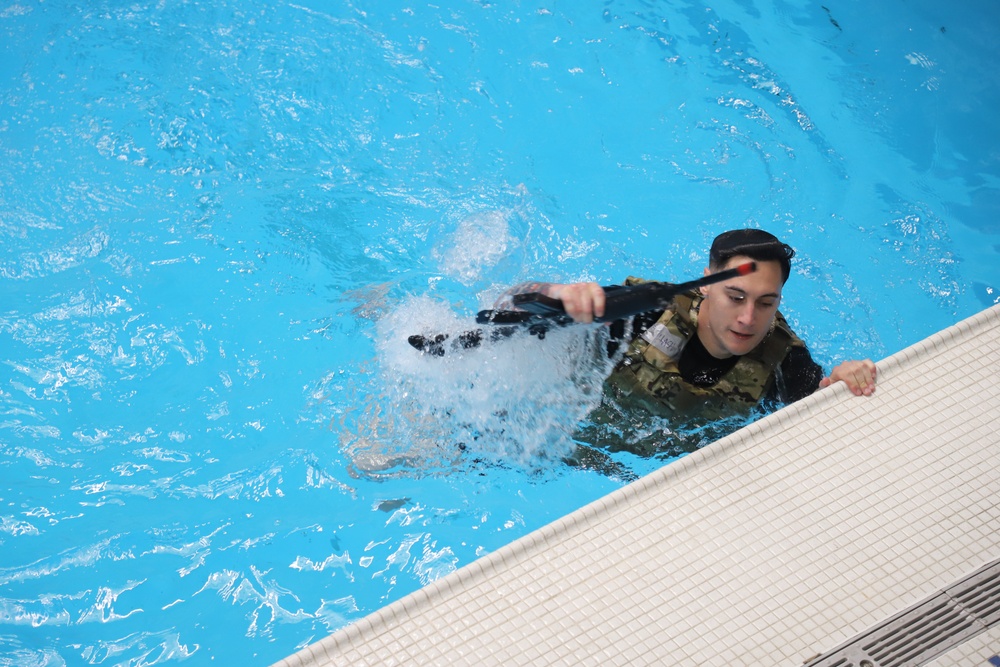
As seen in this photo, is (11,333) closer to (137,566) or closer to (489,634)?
(137,566)

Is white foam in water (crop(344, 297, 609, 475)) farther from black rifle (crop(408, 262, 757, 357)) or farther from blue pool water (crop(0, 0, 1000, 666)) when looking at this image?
black rifle (crop(408, 262, 757, 357))

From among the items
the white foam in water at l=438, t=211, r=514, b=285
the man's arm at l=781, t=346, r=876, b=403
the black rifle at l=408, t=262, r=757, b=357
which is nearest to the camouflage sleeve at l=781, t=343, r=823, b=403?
the man's arm at l=781, t=346, r=876, b=403

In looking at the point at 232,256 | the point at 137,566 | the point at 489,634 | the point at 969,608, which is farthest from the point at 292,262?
the point at 969,608

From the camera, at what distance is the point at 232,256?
13.8ft

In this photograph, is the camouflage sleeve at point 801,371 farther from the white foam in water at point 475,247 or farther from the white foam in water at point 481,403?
the white foam in water at point 475,247

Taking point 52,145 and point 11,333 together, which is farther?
point 52,145

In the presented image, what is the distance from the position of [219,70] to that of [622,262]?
105 inches

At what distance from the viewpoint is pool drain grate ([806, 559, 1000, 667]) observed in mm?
2145

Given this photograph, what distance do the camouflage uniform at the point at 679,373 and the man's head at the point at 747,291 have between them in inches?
5.7

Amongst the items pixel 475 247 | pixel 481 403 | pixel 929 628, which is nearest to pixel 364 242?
pixel 475 247

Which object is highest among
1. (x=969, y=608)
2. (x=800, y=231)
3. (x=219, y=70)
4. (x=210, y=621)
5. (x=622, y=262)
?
(x=219, y=70)

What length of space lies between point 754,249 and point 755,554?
1.03 metres

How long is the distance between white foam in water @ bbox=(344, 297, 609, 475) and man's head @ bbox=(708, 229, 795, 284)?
571 mm

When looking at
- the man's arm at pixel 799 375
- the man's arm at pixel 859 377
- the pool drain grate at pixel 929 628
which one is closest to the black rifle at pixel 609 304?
the man's arm at pixel 859 377
